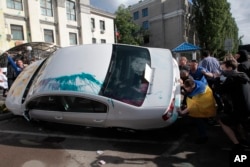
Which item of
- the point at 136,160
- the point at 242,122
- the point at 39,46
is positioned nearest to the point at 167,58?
the point at 242,122

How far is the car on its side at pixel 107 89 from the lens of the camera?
153 inches

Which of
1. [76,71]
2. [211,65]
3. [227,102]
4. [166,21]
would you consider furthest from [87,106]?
[166,21]

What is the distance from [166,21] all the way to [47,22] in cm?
2476

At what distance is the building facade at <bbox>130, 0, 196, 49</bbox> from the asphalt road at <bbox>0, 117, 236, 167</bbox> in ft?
118

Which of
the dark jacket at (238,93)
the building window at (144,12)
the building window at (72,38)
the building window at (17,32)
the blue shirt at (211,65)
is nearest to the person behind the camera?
the dark jacket at (238,93)

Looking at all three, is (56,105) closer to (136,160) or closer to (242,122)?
(136,160)

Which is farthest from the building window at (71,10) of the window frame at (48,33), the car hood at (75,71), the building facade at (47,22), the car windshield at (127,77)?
the car windshield at (127,77)

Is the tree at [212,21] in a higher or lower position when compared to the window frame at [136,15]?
lower

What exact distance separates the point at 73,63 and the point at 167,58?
1.96m

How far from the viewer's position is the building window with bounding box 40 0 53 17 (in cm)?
2145

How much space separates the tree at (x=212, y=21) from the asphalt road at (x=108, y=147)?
1200 inches

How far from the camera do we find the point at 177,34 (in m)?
38.9

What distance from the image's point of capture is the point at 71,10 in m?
24.9

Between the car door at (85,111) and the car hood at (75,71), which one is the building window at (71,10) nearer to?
the car hood at (75,71)
